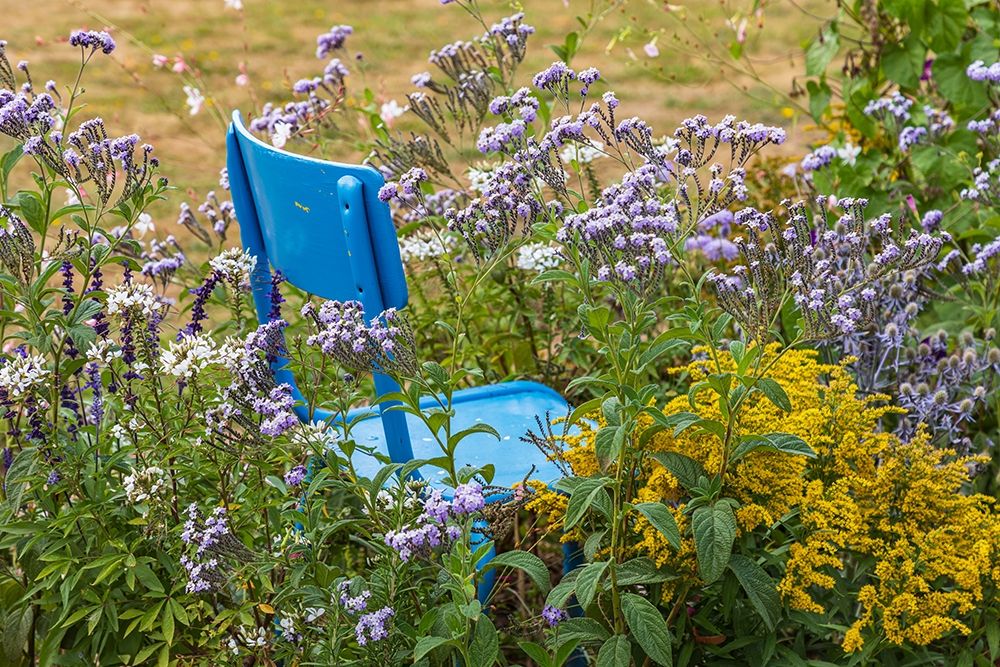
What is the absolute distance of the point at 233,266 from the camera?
2.00m

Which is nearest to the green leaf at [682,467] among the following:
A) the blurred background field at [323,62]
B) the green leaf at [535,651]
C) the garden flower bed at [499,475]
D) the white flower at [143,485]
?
the garden flower bed at [499,475]

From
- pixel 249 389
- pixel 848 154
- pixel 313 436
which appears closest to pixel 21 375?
pixel 249 389

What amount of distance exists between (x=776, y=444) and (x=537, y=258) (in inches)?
37.7

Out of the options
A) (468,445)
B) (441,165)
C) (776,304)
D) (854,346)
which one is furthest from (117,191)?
(776,304)

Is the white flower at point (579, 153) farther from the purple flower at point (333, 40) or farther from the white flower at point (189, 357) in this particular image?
the white flower at point (189, 357)

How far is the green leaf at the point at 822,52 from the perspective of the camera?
11.5 feet

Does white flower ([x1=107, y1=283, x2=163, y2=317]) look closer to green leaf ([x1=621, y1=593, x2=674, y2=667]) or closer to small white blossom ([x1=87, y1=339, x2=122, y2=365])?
small white blossom ([x1=87, y1=339, x2=122, y2=365])


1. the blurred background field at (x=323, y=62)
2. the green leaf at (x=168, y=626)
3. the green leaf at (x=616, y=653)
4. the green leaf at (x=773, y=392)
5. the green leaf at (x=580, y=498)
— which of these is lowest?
the blurred background field at (x=323, y=62)

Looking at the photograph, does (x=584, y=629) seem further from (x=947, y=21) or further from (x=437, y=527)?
(x=947, y=21)

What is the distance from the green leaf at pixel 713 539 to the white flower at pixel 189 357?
0.75m

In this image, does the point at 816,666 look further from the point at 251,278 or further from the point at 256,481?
the point at 251,278

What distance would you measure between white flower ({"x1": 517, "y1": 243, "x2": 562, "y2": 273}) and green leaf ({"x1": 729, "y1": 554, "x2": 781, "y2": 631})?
0.95 meters

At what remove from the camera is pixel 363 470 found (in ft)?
7.21

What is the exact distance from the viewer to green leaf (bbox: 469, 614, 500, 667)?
1.64m
